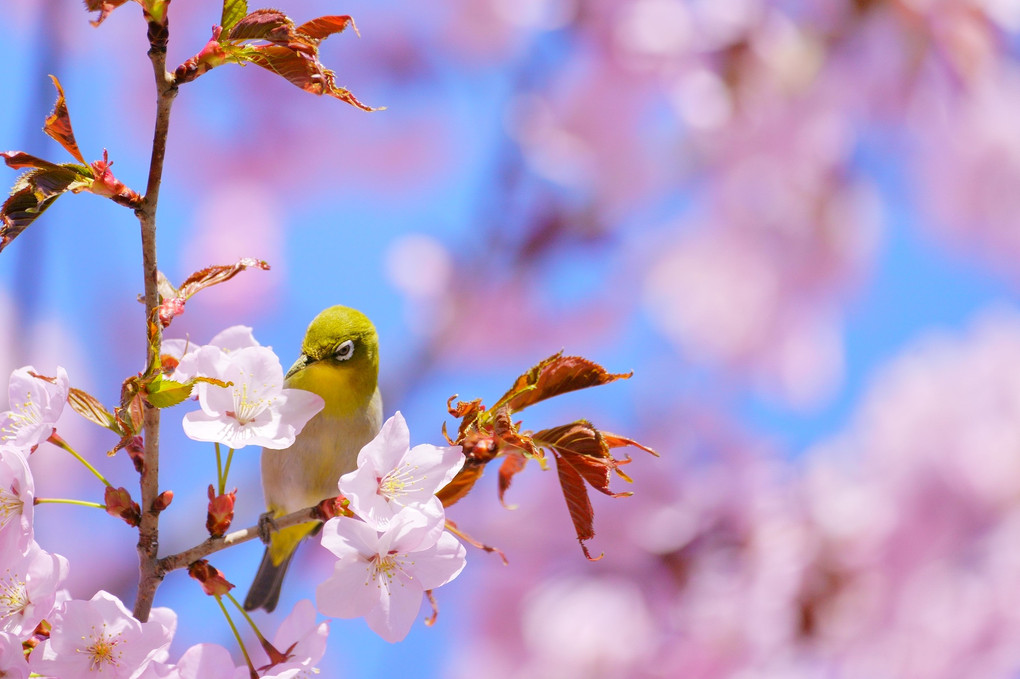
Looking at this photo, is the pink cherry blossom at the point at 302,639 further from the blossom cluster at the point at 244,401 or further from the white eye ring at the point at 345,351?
the white eye ring at the point at 345,351

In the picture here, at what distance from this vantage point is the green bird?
154cm

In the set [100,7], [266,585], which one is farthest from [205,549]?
[266,585]

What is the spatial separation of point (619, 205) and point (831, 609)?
2196mm

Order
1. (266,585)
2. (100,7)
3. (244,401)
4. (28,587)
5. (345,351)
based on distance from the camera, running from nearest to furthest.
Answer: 1. (100,7)
2. (28,587)
3. (244,401)
4. (345,351)
5. (266,585)

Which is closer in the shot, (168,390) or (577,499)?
(168,390)

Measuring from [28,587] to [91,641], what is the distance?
0.10 meters

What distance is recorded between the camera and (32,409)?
1061 millimetres

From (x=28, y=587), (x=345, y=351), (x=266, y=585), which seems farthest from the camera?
(x=266, y=585)

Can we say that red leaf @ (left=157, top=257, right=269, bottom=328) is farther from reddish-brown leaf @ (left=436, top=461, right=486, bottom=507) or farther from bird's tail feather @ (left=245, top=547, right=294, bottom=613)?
bird's tail feather @ (left=245, top=547, right=294, bottom=613)

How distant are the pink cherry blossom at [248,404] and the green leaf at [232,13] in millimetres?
382

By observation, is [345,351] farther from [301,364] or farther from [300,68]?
[300,68]

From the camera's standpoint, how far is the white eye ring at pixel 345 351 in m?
1.54

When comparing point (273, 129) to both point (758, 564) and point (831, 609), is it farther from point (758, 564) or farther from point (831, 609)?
point (831, 609)

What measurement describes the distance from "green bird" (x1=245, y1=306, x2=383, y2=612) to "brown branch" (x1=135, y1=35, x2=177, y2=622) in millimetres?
557
